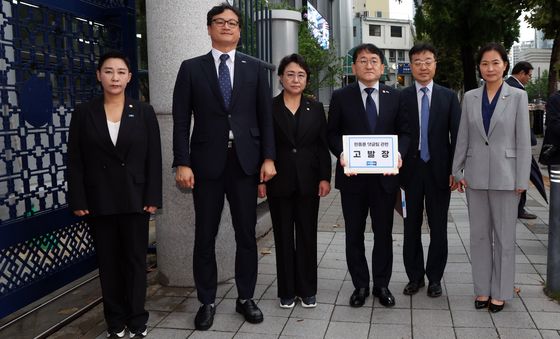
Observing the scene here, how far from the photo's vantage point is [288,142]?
428 cm

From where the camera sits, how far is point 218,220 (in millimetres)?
4211

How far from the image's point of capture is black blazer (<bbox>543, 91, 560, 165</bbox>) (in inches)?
204

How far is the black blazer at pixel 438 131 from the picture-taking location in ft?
14.8

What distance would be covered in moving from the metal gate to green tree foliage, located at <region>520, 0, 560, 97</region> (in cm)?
1154

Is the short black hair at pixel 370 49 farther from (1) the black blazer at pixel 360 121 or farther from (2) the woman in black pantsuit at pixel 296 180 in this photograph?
(2) the woman in black pantsuit at pixel 296 180

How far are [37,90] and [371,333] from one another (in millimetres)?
3103

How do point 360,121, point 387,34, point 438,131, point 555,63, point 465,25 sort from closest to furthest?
point 360,121, point 438,131, point 555,63, point 465,25, point 387,34

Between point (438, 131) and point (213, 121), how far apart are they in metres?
1.84

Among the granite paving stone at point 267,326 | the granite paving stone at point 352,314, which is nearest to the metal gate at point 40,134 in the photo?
the granite paving stone at point 267,326

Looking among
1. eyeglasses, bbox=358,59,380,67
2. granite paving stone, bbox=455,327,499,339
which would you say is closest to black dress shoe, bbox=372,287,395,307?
granite paving stone, bbox=455,327,499,339

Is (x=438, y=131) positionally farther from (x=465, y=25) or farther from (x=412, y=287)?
(x=465, y=25)

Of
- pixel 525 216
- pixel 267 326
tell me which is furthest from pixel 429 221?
→ pixel 525 216

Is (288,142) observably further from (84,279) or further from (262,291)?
(84,279)

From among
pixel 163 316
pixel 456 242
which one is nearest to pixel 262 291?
pixel 163 316
